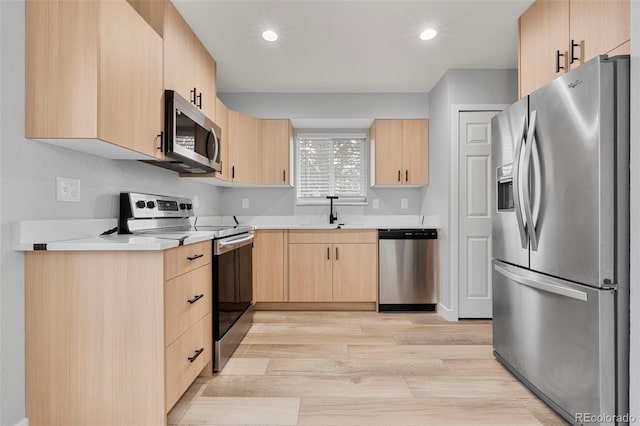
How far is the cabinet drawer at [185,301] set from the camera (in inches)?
63.3

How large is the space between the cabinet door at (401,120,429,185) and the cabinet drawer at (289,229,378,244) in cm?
80

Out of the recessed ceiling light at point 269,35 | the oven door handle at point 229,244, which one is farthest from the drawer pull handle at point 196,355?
the recessed ceiling light at point 269,35

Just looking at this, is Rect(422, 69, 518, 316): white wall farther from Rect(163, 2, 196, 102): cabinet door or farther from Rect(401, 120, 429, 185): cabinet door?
Rect(163, 2, 196, 102): cabinet door

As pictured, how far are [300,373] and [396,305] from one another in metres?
1.70

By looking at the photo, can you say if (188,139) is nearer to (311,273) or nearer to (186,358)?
(186,358)

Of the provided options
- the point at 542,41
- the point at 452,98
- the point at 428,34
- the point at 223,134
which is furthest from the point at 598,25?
the point at 223,134

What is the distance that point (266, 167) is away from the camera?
13.1ft

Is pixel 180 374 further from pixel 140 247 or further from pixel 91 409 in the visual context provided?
pixel 140 247

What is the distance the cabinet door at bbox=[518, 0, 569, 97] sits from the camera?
6.49 ft

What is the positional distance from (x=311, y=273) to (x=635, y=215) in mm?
2789

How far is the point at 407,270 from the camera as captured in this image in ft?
12.1

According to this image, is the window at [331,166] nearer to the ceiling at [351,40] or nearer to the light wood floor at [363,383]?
the ceiling at [351,40]

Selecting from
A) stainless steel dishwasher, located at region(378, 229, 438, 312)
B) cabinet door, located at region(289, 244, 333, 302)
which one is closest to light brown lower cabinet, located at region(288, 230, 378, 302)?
cabinet door, located at region(289, 244, 333, 302)
